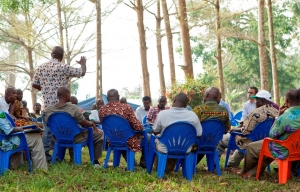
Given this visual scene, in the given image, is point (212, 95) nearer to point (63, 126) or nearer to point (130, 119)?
point (130, 119)

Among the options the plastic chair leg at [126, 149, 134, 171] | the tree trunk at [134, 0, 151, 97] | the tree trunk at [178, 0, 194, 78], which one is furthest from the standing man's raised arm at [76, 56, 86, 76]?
the tree trunk at [134, 0, 151, 97]

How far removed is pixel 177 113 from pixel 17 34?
1674cm

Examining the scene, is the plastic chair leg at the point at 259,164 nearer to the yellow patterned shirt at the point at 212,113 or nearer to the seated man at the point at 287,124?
the seated man at the point at 287,124

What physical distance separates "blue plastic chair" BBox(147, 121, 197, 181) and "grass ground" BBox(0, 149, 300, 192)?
0.17 metres

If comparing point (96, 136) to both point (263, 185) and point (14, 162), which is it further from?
point (263, 185)

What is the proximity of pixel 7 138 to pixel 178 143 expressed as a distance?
2.47 metres

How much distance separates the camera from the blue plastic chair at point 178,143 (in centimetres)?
598

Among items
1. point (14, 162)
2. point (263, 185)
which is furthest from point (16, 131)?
point (263, 185)

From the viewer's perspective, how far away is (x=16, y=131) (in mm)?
6148

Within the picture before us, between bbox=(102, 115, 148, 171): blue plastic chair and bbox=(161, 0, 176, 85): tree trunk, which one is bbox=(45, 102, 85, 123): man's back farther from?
bbox=(161, 0, 176, 85): tree trunk

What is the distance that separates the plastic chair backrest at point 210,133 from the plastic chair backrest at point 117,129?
1.10m

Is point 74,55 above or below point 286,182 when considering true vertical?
above

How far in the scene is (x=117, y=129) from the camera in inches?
265

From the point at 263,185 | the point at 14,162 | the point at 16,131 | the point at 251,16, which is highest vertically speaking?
the point at 251,16
